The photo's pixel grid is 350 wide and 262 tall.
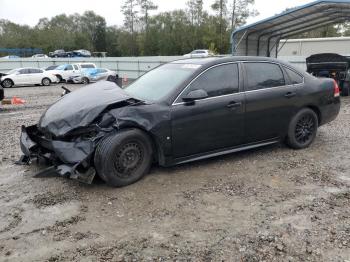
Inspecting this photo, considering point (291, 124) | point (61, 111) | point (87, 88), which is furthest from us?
point (291, 124)

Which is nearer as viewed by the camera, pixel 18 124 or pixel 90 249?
pixel 90 249

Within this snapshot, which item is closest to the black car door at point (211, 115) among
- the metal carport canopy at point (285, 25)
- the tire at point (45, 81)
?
the metal carport canopy at point (285, 25)

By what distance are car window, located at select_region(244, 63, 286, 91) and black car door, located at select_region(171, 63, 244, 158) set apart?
0.24m

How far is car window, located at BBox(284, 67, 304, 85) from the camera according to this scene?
20.4 feet

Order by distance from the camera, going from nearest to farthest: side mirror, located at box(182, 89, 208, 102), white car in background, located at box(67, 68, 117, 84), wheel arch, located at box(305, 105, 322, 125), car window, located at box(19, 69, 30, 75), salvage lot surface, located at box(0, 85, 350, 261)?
1. salvage lot surface, located at box(0, 85, 350, 261)
2. side mirror, located at box(182, 89, 208, 102)
3. wheel arch, located at box(305, 105, 322, 125)
4. car window, located at box(19, 69, 30, 75)
5. white car in background, located at box(67, 68, 117, 84)

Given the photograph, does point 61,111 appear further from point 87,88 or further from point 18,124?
point 18,124

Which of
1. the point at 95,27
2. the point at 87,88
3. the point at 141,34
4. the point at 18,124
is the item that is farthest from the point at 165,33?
the point at 87,88

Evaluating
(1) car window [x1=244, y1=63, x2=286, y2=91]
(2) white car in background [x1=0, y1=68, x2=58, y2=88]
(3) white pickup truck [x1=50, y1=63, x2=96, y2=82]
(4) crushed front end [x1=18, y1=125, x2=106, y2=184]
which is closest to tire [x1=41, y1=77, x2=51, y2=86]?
(2) white car in background [x1=0, y1=68, x2=58, y2=88]

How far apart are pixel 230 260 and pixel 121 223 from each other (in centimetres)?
→ 125

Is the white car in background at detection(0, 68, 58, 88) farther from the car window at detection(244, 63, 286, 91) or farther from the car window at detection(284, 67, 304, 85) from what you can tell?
the car window at detection(284, 67, 304, 85)

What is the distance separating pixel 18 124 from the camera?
9.89m

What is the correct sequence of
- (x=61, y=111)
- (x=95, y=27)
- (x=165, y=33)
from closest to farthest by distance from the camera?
(x=61, y=111)
(x=165, y=33)
(x=95, y=27)

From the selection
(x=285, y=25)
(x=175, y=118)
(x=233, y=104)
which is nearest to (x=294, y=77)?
(x=233, y=104)

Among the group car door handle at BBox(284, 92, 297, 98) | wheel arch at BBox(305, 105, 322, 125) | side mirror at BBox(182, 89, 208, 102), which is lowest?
wheel arch at BBox(305, 105, 322, 125)
